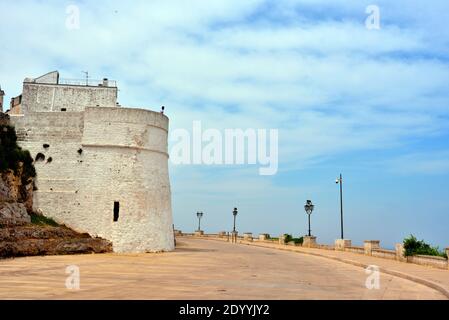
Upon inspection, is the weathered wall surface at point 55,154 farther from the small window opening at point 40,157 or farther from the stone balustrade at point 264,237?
the stone balustrade at point 264,237

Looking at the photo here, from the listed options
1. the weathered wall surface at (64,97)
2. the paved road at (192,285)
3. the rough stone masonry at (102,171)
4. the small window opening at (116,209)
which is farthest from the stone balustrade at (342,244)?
the weathered wall surface at (64,97)

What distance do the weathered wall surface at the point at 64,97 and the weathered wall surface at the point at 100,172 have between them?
18.3 feet

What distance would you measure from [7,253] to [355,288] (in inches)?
647

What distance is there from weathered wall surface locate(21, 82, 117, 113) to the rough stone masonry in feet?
18.1

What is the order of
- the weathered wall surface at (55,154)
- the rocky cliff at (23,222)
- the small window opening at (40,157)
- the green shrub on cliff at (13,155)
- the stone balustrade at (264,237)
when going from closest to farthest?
the rocky cliff at (23,222) → the green shrub on cliff at (13,155) → the weathered wall surface at (55,154) → the small window opening at (40,157) → the stone balustrade at (264,237)

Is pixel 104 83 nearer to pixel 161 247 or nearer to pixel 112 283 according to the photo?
pixel 161 247

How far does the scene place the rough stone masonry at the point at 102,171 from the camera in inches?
1102

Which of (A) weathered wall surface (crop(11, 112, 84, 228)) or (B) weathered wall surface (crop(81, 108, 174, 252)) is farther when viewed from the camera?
(A) weathered wall surface (crop(11, 112, 84, 228))

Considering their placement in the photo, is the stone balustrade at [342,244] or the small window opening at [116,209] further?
the stone balustrade at [342,244]

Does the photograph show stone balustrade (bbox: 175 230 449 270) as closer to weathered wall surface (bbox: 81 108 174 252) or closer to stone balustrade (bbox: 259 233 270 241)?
stone balustrade (bbox: 259 233 270 241)

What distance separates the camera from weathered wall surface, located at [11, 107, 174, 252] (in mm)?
27984

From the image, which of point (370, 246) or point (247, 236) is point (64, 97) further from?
point (247, 236)

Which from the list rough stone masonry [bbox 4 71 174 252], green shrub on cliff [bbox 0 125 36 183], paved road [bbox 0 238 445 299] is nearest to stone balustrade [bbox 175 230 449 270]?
paved road [bbox 0 238 445 299]

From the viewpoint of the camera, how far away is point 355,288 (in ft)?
42.4
